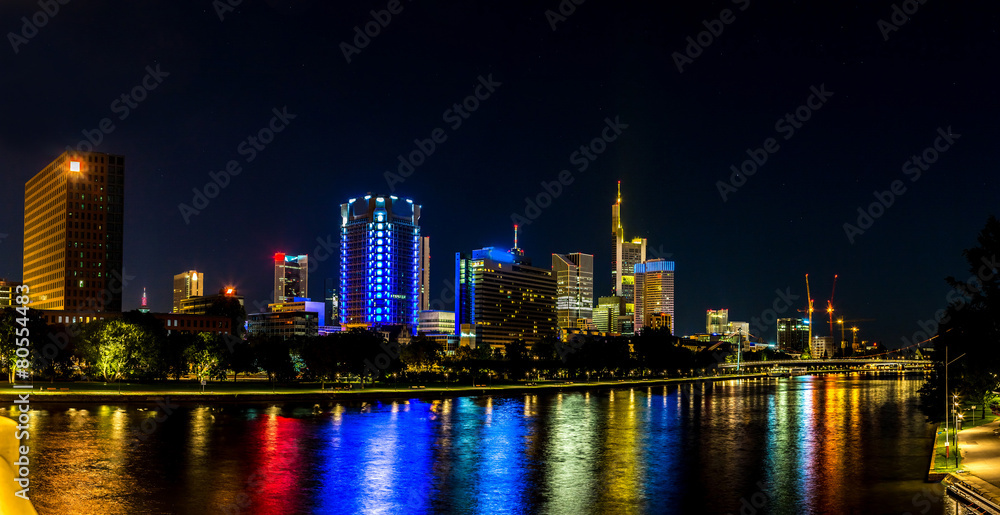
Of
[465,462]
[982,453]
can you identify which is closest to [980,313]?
[982,453]

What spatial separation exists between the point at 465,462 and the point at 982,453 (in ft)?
90.7

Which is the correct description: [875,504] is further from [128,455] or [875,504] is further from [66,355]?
[66,355]

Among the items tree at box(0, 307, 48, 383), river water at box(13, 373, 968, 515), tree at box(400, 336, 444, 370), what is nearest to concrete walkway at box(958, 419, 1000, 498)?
river water at box(13, 373, 968, 515)

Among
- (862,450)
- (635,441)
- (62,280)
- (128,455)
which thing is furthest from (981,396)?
(62,280)

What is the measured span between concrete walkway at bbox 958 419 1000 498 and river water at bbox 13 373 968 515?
6.93 feet

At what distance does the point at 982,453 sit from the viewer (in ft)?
134

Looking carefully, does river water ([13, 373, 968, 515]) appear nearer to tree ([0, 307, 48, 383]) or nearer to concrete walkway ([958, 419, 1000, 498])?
concrete walkway ([958, 419, 1000, 498])

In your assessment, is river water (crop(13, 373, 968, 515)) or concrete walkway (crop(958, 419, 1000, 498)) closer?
river water (crop(13, 373, 968, 515))

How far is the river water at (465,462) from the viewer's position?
32375 millimetres

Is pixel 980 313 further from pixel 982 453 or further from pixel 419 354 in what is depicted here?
pixel 419 354

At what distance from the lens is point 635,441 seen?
189 ft

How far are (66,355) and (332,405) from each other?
48.7 metres

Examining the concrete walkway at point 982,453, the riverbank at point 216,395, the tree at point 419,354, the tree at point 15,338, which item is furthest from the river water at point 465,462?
the tree at point 419,354

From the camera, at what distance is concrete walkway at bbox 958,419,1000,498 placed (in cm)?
3369
